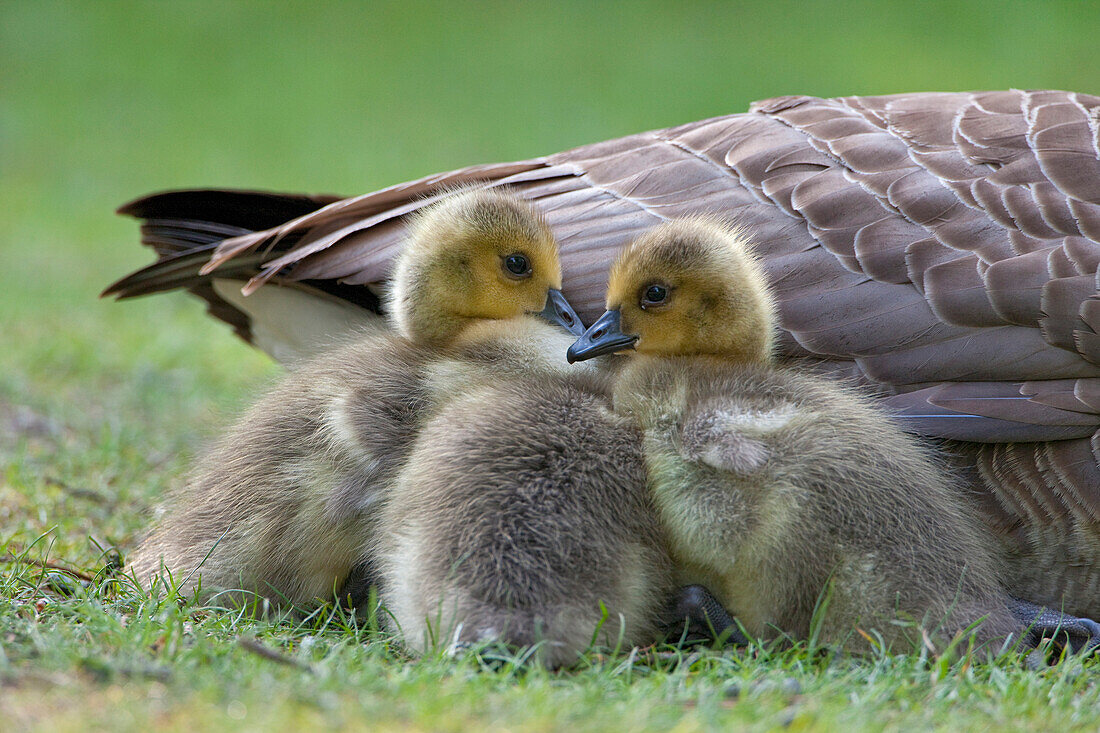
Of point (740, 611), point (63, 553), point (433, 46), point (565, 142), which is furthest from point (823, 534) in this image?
point (433, 46)

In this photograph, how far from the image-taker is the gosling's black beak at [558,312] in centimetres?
329

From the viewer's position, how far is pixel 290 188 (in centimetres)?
1195

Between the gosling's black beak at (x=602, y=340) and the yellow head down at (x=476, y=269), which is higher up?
the yellow head down at (x=476, y=269)

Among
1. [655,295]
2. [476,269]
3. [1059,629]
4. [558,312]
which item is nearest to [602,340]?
[655,295]

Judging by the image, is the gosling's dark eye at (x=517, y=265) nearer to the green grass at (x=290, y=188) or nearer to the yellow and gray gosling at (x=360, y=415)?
the yellow and gray gosling at (x=360, y=415)

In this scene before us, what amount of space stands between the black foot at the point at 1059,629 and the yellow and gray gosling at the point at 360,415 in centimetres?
131

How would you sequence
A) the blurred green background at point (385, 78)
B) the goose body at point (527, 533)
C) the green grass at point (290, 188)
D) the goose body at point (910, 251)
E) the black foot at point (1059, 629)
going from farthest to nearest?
1. the blurred green background at point (385, 78)
2. the goose body at point (910, 251)
3. the black foot at point (1059, 629)
4. the goose body at point (527, 533)
5. the green grass at point (290, 188)

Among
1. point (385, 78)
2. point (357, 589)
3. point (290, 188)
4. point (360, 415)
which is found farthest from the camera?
point (385, 78)

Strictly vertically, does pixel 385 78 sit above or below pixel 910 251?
Answer: above

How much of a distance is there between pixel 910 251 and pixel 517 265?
107 cm

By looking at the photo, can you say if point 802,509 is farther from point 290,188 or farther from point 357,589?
point 290,188

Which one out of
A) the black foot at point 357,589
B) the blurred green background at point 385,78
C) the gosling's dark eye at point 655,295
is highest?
the blurred green background at point 385,78

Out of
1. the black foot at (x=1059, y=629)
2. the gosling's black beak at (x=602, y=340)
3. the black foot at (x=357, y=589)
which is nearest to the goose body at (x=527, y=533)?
the gosling's black beak at (x=602, y=340)

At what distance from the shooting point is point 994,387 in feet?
10.3
